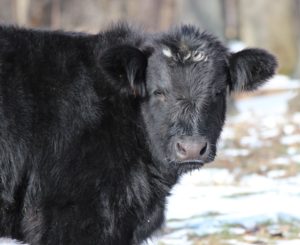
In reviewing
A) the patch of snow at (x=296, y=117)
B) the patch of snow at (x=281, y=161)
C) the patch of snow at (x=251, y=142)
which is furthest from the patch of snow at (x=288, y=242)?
the patch of snow at (x=296, y=117)

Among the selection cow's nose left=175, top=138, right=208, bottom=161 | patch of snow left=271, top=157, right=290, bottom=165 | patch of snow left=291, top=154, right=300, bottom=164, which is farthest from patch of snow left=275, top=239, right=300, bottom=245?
patch of snow left=291, top=154, right=300, bottom=164

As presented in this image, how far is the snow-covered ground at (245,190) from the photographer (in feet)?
26.7

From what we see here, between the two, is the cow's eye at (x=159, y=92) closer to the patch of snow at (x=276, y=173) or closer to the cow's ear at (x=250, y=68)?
the cow's ear at (x=250, y=68)

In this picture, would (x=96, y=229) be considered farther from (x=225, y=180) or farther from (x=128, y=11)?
(x=128, y=11)

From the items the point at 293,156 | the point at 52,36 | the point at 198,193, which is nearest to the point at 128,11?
the point at 293,156

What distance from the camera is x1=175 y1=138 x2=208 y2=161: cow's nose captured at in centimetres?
586

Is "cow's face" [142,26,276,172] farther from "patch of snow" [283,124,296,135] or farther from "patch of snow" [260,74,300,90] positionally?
"patch of snow" [260,74,300,90]

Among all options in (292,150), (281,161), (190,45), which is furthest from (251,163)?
(190,45)

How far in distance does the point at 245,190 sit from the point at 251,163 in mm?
2181

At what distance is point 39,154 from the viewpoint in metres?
5.83

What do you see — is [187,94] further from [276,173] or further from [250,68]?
[276,173]

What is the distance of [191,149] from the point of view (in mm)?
5871

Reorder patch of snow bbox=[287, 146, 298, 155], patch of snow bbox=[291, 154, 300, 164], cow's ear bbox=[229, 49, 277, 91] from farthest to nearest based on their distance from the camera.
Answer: patch of snow bbox=[287, 146, 298, 155] < patch of snow bbox=[291, 154, 300, 164] < cow's ear bbox=[229, 49, 277, 91]

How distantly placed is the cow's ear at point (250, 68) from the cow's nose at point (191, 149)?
3.13 ft
